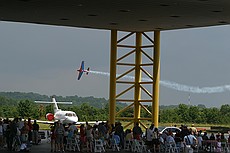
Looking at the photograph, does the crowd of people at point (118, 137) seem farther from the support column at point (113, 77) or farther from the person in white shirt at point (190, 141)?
the support column at point (113, 77)

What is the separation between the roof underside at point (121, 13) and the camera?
2823 centimetres

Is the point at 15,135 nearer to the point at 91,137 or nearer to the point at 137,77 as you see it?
the point at 91,137

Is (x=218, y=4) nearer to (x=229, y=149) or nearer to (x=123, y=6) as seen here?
(x=123, y=6)

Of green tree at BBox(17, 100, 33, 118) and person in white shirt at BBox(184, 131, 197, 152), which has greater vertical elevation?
green tree at BBox(17, 100, 33, 118)

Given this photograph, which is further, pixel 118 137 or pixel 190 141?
pixel 118 137

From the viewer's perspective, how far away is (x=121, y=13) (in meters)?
31.7

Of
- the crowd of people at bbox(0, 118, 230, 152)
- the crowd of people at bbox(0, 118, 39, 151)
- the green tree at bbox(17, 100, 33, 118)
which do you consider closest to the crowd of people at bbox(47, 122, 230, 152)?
the crowd of people at bbox(0, 118, 230, 152)

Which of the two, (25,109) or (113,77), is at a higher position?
(25,109)

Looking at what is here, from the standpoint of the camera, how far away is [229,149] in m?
35.8

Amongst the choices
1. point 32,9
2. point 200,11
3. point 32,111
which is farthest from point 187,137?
point 32,111

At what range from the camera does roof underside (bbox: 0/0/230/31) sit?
28234 mm

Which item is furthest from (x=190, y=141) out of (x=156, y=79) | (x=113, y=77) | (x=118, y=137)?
(x=113, y=77)

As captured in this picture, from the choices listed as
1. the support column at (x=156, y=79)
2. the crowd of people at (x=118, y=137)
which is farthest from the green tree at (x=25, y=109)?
the crowd of people at (x=118, y=137)

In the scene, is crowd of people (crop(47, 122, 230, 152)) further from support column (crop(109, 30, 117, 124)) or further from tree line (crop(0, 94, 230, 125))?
tree line (crop(0, 94, 230, 125))
